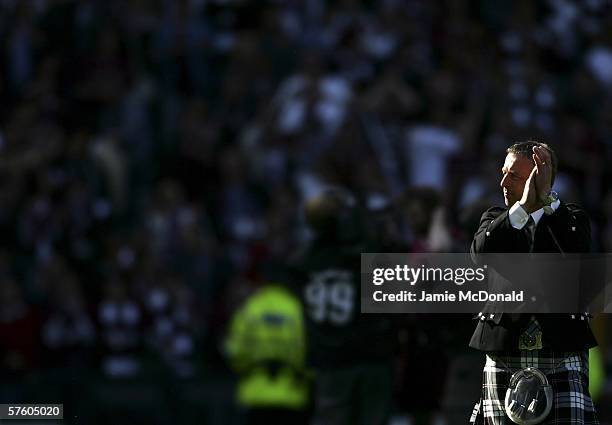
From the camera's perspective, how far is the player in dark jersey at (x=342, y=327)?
972 cm

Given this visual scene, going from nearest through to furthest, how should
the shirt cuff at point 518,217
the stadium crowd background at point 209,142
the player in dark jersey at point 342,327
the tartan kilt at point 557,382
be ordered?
the shirt cuff at point 518,217 → the tartan kilt at point 557,382 → the player in dark jersey at point 342,327 → the stadium crowd background at point 209,142

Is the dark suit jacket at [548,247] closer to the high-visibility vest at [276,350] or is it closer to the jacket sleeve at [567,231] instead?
the jacket sleeve at [567,231]

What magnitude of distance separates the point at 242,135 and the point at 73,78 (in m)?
2.06

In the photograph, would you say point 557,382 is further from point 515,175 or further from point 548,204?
point 515,175

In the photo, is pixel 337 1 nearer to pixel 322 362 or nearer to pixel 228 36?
pixel 228 36

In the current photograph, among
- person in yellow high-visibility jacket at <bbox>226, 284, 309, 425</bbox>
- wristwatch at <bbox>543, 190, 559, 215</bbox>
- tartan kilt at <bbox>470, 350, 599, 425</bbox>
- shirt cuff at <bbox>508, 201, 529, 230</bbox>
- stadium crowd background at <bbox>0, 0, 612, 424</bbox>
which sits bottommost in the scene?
tartan kilt at <bbox>470, 350, 599, 425</bbox>

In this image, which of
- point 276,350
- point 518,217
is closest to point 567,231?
point 518,217

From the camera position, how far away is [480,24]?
16672mm

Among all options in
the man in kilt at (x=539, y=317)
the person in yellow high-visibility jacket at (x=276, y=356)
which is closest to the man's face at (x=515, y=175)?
the man in kilt at (x=539, y=317)

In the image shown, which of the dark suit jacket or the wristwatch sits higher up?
the wristwatch

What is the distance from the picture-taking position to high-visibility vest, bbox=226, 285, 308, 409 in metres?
10.8

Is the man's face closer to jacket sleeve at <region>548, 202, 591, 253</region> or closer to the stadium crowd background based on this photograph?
jacket sleeve at <region>548, 202, 591, 253</region>

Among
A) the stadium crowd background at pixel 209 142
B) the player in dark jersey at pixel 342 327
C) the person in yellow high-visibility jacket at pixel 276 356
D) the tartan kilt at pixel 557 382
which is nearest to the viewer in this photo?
the tartan kilt at pixel 557 382

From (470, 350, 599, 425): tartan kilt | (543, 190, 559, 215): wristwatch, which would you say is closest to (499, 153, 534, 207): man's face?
(543, 190, 559, 215): wristwatch
